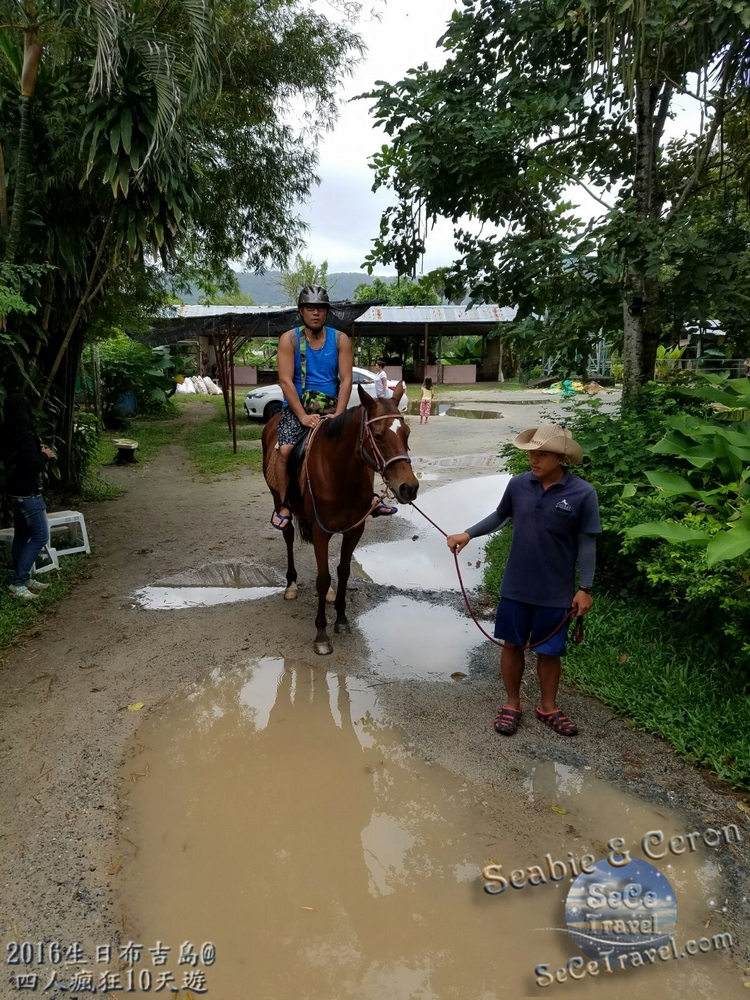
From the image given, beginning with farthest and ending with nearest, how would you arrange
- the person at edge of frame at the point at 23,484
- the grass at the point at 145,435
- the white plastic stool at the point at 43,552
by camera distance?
the grass at the point at 145,435, the white plastic stool at the point at 43,552, the person at edge of frame at the point at 23,484

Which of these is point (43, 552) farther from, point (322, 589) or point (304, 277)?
point (304, 277)

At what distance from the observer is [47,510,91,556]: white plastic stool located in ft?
21.8

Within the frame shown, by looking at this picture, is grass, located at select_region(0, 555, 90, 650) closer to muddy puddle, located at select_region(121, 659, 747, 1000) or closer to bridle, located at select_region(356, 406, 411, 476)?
muddy puddle, located at select_region(121, 659, 747, 1000)

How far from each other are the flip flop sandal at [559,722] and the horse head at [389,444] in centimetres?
157

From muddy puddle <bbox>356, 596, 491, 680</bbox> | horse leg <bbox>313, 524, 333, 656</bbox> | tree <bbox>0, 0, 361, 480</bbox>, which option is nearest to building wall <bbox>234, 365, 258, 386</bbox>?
tree <bbox>0, 0, 361, 480</bbox>

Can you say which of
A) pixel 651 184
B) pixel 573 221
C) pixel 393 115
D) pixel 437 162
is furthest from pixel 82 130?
pixel 651 184

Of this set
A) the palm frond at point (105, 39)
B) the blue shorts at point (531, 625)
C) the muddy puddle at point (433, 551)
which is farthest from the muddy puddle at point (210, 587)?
the palm frond at point (105, 39)

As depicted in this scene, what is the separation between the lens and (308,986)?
7.10ft

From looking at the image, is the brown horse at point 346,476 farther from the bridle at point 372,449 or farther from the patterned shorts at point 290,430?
the patterned shorts at point 290,430

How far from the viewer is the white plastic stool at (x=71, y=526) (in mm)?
6637

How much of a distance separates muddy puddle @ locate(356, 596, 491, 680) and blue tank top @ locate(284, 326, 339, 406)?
1.99 meters

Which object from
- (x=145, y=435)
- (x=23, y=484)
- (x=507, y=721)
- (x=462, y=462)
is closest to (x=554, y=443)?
(x=507, y=721)

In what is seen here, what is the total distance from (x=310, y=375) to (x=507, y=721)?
121 inches

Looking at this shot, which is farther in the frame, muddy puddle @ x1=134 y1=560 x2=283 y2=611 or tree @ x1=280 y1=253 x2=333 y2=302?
tree @ x1=280 y1=253 x2=333 y2=302
